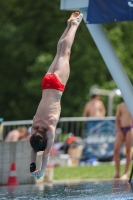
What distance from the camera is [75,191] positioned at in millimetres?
9180

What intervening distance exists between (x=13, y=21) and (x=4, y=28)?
990 mm

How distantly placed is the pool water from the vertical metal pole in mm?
1335

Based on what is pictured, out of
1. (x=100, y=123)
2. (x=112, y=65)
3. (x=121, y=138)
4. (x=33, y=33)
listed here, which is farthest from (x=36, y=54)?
(x=112, y=65)

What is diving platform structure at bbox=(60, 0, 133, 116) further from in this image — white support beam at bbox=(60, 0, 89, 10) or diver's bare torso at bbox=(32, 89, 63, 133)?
diver's bare torso at bbox=(32, 89, 63, 133)

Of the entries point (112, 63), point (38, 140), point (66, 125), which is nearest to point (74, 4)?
point (112, 63)

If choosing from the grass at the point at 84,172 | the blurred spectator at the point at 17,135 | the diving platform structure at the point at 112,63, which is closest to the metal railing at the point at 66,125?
the blurred spectator at the point at 17,135

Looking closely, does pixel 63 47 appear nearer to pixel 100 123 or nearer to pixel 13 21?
pixel 100 123

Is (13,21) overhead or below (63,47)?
below

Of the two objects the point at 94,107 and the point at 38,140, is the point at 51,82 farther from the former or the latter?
the point at 94,107

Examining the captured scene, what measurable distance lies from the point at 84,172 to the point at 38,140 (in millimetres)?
5211

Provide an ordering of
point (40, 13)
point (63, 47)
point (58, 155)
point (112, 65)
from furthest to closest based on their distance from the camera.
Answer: point (40, 13), point (58, 155), point (112, 65), point (63, 47)

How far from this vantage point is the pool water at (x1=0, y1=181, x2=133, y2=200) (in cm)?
806

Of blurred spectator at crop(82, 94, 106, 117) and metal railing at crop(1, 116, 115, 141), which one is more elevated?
blurred spectator at crop(82, 94, 106, 117)

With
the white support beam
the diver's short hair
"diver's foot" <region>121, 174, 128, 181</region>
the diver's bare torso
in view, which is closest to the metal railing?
"diver's foot" <region>121, 174, 128, 181</region>
